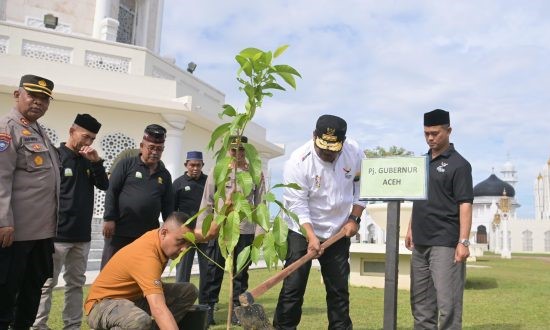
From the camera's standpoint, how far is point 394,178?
2973 millimetres

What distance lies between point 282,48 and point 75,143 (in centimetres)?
214

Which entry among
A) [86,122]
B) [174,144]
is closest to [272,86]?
[86,122]

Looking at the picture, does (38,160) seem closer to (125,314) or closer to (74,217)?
(74,217)

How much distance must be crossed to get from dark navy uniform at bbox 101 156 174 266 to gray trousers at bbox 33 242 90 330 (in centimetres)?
29

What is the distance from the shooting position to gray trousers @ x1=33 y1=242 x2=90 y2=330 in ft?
12.1

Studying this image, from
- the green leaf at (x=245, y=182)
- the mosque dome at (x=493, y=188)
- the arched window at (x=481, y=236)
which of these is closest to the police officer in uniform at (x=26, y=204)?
the green leaf at (x=245, y=182)

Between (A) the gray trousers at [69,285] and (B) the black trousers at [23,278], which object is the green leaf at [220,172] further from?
(A) the gray trousers at [69,285]

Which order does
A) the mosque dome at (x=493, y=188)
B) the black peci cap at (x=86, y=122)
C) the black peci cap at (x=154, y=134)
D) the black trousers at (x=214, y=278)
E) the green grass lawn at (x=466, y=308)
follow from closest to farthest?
1. the black peci cap at (x=86, y=122)
2. the black peci cap at (x=154, y=134)
3. the black trousers at (x=214, y=278)
4. the green grass lawn at (x=466, y=308)
5. the mosque dome at (x=493, y=188)

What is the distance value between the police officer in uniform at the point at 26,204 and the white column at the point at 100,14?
14800mm

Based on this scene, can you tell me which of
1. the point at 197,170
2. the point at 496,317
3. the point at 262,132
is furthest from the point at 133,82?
the point at 496,317

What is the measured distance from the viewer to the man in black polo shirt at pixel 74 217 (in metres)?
3.76

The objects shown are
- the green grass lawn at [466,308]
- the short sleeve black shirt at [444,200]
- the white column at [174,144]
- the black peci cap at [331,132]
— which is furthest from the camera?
the white column at [174,144]

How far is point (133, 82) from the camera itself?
13.6 meters

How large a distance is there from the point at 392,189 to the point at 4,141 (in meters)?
2.30
